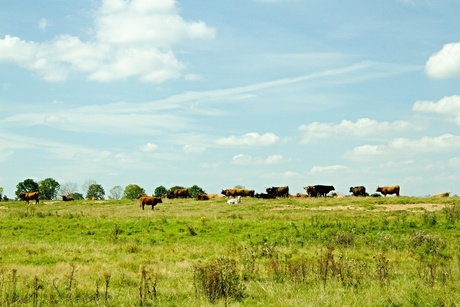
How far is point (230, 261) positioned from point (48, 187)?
12948 cm

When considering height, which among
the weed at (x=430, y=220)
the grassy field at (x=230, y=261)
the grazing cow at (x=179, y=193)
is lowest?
the grassy field at (x=230, y=261)

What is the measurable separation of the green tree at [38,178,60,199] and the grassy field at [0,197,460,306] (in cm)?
10367

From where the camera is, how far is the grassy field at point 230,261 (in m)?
10.5

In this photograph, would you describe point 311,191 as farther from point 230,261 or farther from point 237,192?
point 230,261

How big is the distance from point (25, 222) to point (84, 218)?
390 centimetres

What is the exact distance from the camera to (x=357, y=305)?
30.9ft

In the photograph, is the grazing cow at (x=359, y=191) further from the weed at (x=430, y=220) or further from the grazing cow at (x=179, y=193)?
the weed at (x=430, y=220)

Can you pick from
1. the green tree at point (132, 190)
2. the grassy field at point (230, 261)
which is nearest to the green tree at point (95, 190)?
the green tree at point (132, 190)

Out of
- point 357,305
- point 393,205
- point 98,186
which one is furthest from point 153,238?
point 98,186

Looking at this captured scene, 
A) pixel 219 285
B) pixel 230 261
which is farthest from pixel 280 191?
pixel 219 285

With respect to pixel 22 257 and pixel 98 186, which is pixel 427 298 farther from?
pixel 98 186

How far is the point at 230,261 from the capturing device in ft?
44.8

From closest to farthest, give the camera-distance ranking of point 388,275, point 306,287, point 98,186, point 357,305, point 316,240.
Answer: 1. point 357,305
2. point 306,287
3. point 388,275
4. point 316,240
5. point 98,186

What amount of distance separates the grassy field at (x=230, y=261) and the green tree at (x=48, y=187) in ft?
340
